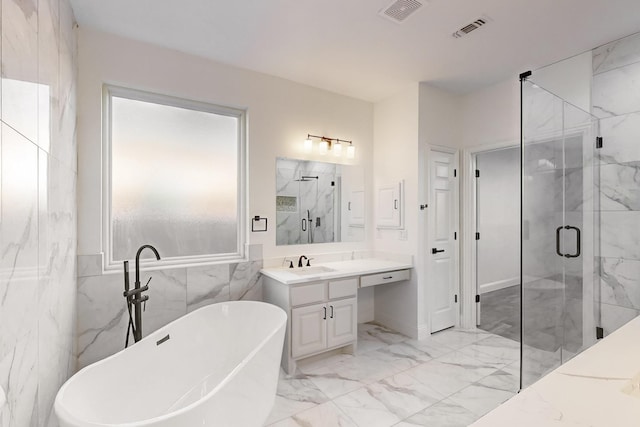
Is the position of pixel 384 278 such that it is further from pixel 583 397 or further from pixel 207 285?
pixel 583 397

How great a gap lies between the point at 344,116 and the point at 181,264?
2.38 meters

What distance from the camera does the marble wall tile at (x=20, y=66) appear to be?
1.04m

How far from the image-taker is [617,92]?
95.9 inches

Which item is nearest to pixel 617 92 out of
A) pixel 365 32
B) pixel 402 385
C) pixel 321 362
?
pixel 365 32

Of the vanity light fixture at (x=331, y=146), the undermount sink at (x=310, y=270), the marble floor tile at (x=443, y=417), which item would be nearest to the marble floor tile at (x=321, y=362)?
the undermount sink at (x=310, y=270)

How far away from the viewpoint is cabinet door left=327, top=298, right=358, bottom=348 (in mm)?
2729

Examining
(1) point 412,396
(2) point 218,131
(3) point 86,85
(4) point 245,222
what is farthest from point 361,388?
(3) point 86,85

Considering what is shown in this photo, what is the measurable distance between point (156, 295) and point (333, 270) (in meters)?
1.57

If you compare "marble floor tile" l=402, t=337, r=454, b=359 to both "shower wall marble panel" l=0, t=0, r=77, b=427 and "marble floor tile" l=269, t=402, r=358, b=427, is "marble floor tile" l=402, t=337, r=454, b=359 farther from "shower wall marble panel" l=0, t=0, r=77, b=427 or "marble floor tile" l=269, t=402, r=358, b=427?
"shower wall marble panel" l=0, t=0, r=77, b=427

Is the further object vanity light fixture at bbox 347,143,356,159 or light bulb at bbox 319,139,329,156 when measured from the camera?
vanity light fixture at bbox 347,143,356,159

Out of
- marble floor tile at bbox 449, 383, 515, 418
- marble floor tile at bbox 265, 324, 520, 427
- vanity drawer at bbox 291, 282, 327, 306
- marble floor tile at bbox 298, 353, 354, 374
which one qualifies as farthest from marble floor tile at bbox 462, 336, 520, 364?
vanity drawer at bbox 291, 282, 327, 306

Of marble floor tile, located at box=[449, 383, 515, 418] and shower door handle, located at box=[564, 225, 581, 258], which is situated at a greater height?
shower door handle, located at box=[564, 225, 581, 258]

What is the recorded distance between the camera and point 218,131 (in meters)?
2.94

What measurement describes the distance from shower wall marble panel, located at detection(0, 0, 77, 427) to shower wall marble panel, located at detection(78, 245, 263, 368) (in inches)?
10.4
